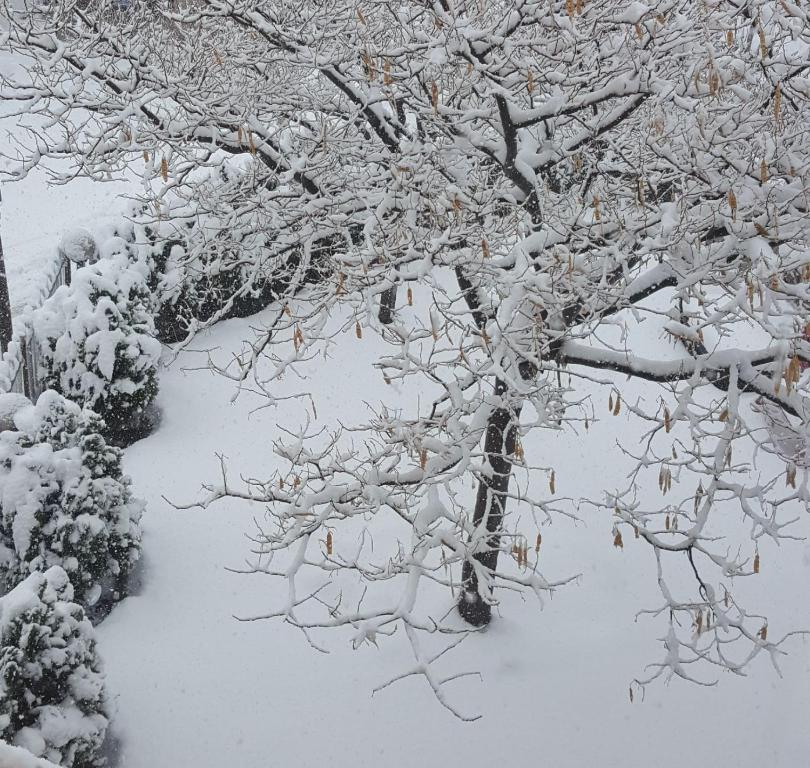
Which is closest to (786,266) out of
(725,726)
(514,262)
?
(514,262)

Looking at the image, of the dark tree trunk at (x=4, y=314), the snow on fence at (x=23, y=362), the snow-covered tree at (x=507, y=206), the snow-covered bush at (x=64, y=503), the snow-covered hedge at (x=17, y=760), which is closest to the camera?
the snow-covered hedge at (x=17, y=760)

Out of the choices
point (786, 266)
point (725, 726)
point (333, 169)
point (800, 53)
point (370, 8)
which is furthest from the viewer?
point (370, 8)

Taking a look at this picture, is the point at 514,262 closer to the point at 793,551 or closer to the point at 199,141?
the point at 199,141

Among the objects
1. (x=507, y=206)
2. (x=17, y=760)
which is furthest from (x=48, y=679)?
(x=507, y=206)

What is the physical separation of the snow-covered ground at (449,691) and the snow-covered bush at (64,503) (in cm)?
63

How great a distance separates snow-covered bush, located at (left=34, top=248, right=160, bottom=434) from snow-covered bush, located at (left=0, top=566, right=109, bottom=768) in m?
4.30

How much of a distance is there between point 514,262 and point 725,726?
170 inches

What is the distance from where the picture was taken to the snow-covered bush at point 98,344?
8828mm

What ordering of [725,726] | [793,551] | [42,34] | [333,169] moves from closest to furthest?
[42,34]
[725,726]
[333,169]
[793,551]

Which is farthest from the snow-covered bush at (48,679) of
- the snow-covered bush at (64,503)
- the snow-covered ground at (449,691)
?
the snow-covered bush at (64,503)

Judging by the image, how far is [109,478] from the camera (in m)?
6.60

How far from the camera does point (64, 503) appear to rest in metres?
6.19

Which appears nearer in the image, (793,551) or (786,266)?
(786,266)

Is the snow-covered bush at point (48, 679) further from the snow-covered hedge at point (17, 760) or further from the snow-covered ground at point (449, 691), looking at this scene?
the snow-covered hedge at point (17, 760)
